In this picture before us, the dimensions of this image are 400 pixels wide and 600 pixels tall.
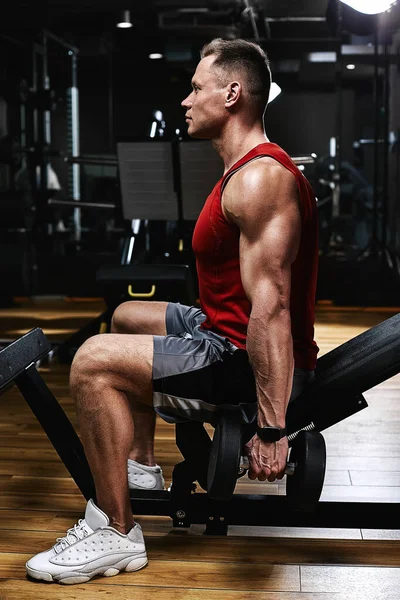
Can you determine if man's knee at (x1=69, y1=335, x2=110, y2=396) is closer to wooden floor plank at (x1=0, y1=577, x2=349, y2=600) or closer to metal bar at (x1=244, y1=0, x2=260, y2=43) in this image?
wooden floor plank at (x1=0, y1=577, x2=349, y2=600)

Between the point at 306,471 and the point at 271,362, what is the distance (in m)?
0.23

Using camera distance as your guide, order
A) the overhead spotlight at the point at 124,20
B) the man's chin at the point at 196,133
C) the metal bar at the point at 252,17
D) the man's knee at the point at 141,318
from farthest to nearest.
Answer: the overhead spotlight at the point at 124,20
the metal bar at the point at 252,17
the man's knee at the point at 141,318
the man's chin at the point at 196,133

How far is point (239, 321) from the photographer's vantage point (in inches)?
70.0

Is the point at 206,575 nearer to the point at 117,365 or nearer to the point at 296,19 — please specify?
the point at 117,365

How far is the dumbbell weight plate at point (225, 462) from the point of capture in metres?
1.60

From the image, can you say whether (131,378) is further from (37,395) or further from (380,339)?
(380,339)

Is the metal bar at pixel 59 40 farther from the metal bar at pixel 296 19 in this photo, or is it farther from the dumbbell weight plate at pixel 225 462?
the dumbbell weight plate at pixel 225 462

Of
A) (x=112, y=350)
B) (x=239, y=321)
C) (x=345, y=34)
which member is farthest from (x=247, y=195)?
(x=345, y=34)

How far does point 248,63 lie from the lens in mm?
1751

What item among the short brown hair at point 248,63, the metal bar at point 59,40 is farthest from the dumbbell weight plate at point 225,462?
the metal bar at point 59,40

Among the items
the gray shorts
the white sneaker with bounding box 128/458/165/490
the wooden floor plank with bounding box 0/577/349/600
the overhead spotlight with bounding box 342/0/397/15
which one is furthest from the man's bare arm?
the overhead spotlight with bounding box 342/0/397/15

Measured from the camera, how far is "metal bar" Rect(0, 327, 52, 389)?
1757mm

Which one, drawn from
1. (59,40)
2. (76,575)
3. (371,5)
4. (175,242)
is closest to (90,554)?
(76,575)

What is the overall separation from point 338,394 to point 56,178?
580 centimetres
